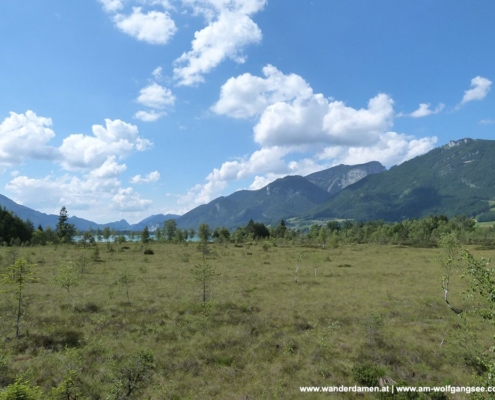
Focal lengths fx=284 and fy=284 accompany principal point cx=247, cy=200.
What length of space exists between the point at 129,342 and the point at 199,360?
5956mm

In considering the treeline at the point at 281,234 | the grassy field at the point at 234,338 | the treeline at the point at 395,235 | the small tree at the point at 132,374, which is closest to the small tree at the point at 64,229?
the treeline at the point at 281,234

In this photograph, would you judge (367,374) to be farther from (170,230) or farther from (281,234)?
(170,230)

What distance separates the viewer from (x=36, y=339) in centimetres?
2072

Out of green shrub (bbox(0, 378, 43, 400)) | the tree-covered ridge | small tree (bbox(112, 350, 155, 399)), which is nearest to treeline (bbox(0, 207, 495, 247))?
the tree-covered ridge

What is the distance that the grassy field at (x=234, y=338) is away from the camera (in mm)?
16234

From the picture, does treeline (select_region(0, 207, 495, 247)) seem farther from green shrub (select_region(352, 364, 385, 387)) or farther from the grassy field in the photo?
green shrub (select_region(352, 364, 385, 387))

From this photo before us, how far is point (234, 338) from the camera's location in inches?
870

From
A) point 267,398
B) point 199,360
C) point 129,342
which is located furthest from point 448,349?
point 129,342

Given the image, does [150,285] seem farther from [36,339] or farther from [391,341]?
[391,341]

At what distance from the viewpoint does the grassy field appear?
16234mm

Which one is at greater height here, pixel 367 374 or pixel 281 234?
pixel 281 234

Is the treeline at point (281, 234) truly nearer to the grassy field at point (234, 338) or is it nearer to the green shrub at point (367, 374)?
the grassy field at point (234, 338)

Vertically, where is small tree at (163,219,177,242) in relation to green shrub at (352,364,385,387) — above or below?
above

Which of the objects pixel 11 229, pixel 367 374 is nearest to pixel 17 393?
pixel 367 374
